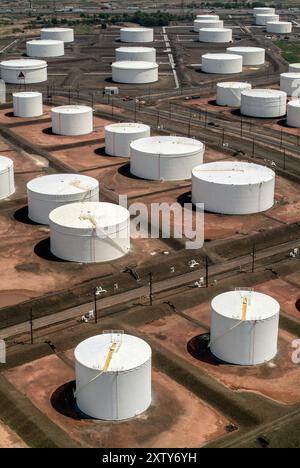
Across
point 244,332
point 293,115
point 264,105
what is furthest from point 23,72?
point 244,332

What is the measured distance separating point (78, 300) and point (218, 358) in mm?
18034

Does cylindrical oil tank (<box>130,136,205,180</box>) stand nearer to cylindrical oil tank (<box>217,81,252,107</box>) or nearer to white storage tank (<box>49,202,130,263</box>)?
white storage tank (<box>49,202,130,263</box>)

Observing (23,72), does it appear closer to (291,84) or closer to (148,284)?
(291,84)

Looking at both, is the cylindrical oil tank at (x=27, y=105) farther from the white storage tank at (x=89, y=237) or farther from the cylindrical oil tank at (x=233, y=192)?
the white storage tank at (x=89, y=237)

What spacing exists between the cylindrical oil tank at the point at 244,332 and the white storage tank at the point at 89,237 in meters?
22.3

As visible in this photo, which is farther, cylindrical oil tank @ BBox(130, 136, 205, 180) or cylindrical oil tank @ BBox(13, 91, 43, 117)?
cylindrical oil tank @ BBox(13, 91, 43, 117)

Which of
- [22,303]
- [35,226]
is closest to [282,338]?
[22,303]

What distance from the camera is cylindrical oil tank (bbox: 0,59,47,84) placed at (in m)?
192

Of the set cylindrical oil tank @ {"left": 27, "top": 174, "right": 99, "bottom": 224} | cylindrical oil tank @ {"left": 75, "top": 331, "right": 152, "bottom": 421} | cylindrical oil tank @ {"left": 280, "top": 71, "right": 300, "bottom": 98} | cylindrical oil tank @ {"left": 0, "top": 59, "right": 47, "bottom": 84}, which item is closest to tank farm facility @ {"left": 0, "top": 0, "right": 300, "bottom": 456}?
cylindrical oil tank @ {"left": 75, "top": 331, "right": 152, "bottom": 421}

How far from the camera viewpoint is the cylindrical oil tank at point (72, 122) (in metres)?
142

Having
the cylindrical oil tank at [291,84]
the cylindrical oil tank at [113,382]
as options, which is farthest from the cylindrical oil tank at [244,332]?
the cylindrical oil tank at [291,84]

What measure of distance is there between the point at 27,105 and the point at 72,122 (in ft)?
57.1

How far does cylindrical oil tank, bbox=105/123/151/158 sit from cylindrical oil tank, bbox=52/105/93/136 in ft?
41.2
